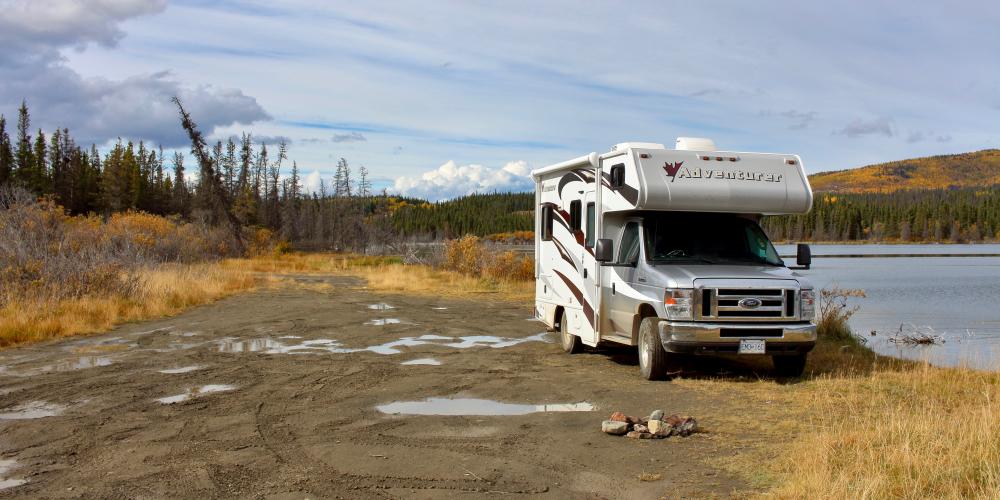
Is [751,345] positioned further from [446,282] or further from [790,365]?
[446,282]

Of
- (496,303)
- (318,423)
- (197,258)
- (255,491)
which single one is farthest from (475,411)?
(197,258)

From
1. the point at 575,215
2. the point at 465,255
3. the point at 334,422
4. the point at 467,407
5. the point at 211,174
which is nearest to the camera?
the point at 334,422

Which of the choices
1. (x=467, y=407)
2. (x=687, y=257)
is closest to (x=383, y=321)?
(x=687, y=257)

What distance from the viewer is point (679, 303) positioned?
10531 mm

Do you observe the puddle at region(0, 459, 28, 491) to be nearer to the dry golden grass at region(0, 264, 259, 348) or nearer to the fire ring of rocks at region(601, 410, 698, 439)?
the fire ring of rocks at region(601, 410, 698, 439)

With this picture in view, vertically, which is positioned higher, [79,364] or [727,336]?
[727,336]

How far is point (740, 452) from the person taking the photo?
743 centimetres

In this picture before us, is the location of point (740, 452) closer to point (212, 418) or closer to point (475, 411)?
point (475, 411)

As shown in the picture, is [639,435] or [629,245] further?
[629,245]

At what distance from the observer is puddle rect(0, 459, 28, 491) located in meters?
6.41

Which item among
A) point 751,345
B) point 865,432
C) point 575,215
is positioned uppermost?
point 575,215

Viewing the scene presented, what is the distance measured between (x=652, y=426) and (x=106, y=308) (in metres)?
14.6

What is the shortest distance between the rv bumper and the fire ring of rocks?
224 cm

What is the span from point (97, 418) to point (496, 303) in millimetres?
16005
